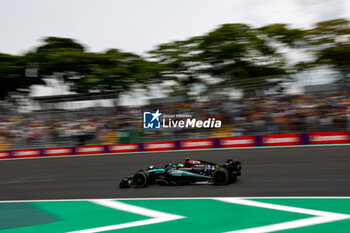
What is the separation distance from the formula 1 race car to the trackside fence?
5.49 meters

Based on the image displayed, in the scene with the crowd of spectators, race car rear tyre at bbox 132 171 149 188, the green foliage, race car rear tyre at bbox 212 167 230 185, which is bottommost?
race car rear tyre at bbox 132 171 149 188

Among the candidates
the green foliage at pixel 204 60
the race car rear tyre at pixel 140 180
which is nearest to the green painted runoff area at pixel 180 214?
the race car rear tyre at pixel 140 180

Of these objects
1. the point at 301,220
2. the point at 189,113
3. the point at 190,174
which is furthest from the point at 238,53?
the point at 301,220

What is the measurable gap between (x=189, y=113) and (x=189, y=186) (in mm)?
6887

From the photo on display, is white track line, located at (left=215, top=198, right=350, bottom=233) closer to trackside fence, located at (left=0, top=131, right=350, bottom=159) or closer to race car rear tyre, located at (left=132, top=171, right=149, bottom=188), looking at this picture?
race car rear tyre, located at (left=132, top=171, right=149, bottom=188)

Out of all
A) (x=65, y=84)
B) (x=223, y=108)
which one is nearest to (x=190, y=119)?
(x=223, y=108)

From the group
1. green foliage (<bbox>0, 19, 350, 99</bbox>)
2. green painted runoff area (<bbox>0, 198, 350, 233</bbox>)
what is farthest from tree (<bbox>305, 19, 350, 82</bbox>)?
green painted runoff area (<bbox>0, 198, 350, 233</bbox>)

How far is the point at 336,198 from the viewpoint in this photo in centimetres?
632

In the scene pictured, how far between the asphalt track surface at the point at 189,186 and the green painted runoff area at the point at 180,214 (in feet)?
2.30

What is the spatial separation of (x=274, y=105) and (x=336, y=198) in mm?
7342

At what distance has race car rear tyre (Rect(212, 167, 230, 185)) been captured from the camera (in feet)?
25.4

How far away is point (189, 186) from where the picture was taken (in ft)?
26.6

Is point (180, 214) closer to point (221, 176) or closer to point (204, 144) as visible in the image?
point (221, 176)

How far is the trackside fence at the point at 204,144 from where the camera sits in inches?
492
